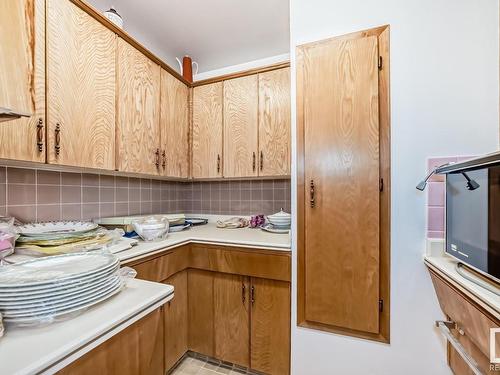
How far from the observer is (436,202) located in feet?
3.63

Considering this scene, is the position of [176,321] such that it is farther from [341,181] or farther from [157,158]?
[341,181]

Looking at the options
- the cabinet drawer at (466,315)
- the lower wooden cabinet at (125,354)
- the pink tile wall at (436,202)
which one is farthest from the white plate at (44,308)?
the pink tile wall at (436,202)

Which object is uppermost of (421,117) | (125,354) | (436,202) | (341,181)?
(421,117)

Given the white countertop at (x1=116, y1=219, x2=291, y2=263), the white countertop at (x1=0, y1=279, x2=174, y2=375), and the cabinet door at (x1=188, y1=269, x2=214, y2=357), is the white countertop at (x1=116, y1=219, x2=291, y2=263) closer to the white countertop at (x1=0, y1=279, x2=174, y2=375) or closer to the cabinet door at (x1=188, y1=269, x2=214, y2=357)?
the cabinet door at (x1=188, y1=269, x2=214, y2=357)

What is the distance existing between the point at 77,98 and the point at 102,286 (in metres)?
1.04

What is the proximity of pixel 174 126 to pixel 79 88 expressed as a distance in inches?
28.6

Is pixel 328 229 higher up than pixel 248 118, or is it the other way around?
pixel 248 118

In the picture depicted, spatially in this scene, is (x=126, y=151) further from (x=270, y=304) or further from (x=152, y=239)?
(x=270, y=304)

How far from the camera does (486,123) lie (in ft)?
3.40

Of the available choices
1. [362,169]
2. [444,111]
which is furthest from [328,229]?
[444,111]

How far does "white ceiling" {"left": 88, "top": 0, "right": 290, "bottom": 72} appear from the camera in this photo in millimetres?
1529

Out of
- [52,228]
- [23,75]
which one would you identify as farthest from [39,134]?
[52,228]

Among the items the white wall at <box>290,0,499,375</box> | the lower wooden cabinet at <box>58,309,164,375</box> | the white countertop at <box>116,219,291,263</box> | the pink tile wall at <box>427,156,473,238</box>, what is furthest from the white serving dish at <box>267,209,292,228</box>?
the lower wooden cabinet at <box>58,309,164,375</box>

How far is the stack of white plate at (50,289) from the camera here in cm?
51
